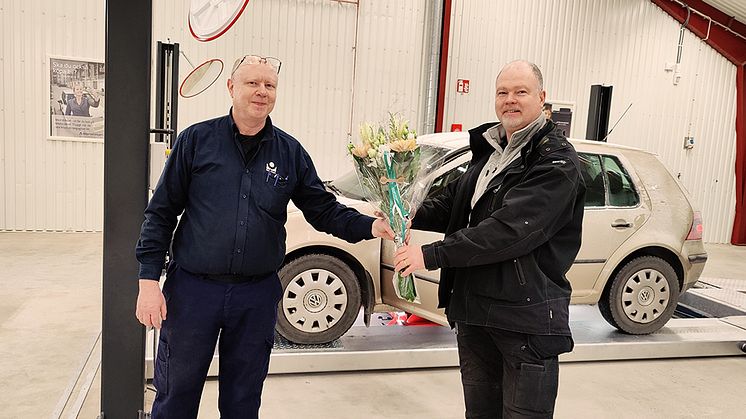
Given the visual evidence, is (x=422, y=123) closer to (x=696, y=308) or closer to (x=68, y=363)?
(x=696, y=308)

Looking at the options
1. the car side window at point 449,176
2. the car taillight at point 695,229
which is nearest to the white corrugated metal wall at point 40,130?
the car side window at point 449,176

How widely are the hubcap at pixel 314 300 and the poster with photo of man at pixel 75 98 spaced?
19.3 ft

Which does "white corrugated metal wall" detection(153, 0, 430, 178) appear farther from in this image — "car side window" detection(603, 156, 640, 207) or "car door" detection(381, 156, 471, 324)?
"car door" detection(381, 156, 471, 324)

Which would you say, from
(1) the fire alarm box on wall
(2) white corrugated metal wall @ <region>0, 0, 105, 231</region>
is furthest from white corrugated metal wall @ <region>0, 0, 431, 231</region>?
(1) the fire alarm box on wall

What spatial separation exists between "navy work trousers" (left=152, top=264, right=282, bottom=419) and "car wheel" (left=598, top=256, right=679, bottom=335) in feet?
10.4

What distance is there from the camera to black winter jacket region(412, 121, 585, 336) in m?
2.26

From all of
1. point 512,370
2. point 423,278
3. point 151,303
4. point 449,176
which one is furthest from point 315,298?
point 512,370

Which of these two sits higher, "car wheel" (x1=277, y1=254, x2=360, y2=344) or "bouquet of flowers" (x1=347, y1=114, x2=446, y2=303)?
"bouquet of flowers" (x1=347, y1=114, x2=446, y2=303)

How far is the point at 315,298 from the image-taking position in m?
4.16

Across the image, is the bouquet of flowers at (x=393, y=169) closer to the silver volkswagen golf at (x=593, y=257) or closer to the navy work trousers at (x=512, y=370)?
the navy work trousers at (x=512, y=370)

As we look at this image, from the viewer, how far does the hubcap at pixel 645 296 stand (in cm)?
484

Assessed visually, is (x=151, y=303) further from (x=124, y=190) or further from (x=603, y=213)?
(x=603, y=213)

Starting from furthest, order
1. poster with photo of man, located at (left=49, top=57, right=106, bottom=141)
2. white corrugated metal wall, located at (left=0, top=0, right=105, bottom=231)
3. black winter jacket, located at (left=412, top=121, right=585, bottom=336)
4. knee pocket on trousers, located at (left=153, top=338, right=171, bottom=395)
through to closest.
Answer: poster with photo of man, located at (left=49, top=57, right=106, bottom=141), white corrugated metal wall, located at (left=0, top=0, right=105, bottom=231), knee pocket on trousers, located at (left=153, top=338, right=171, bottom=395), black winter jacket, located at (left=412, top=121, right=585, bottom=336)

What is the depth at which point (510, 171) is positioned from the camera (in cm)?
235
